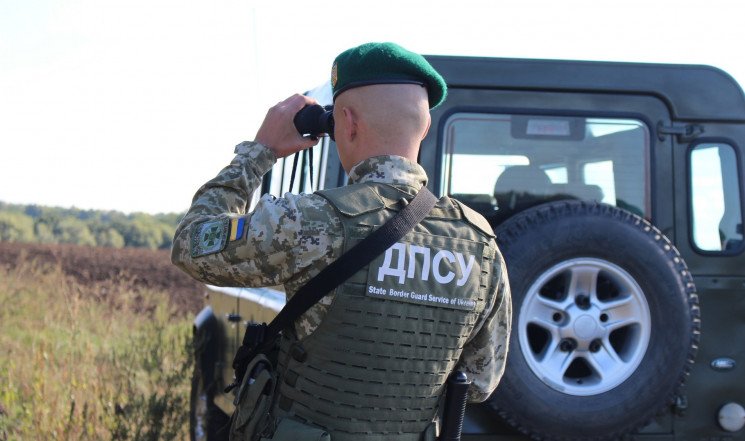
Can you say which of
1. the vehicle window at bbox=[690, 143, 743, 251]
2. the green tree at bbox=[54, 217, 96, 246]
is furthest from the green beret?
the green tree at bbox=[54, 217, 96, 246]

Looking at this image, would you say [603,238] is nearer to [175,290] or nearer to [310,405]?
[310,405]

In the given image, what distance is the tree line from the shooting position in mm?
28469

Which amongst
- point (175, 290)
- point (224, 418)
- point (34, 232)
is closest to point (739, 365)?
point (224, 418)

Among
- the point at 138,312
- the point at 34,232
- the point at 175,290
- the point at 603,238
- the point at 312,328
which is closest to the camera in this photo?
the point at 312,328

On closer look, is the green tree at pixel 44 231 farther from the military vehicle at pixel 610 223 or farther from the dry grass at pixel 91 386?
the military vehicle at pixel 610 223

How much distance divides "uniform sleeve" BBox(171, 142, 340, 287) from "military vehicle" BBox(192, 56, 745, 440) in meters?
1.16

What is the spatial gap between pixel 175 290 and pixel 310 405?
43.3ft

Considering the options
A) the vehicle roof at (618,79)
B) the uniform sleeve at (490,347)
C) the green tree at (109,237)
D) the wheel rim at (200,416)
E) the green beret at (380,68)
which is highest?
the green tree at (109,237)

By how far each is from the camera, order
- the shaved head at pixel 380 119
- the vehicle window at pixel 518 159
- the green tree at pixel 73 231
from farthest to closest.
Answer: the green tree at pixel 73 231 → the vehicle window at pixel 518 159 → the shaved head at pixel 380 119

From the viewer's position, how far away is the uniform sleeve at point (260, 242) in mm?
2041

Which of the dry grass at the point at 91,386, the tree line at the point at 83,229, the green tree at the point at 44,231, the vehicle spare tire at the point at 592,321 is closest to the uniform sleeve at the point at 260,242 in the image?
the vehicle spare tire at the point at 592,321

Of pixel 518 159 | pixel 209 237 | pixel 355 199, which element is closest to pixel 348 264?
pixel 355 199

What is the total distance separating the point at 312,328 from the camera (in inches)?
83.0

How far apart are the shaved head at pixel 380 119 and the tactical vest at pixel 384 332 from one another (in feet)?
0.35
